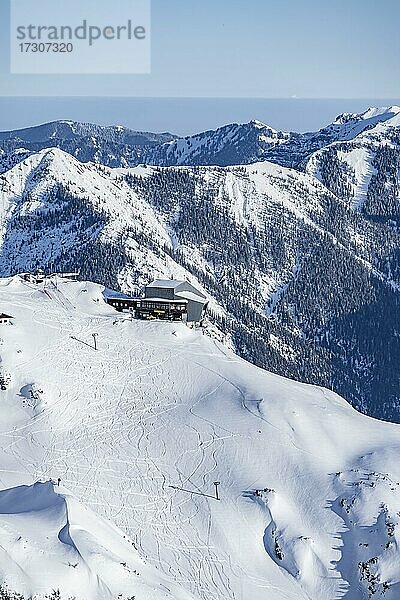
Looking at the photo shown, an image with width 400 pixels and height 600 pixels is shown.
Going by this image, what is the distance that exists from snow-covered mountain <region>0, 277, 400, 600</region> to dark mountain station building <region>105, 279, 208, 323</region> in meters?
16.3

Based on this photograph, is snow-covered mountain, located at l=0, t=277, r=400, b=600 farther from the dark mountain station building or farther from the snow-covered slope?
the dark mountain station building

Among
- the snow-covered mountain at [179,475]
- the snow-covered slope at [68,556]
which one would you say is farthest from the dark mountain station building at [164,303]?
the snow-covered slope at [68,556]

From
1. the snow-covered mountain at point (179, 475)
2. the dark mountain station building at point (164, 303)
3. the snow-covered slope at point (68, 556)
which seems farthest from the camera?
the dark mountain station building at point (164, 303)

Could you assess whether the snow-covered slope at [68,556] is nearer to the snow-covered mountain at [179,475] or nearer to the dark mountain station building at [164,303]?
the snow-covered mountain at [179,475]

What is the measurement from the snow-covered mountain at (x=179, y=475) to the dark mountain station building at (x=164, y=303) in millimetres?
16335

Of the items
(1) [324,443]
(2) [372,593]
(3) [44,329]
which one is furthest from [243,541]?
(3) [44,329]

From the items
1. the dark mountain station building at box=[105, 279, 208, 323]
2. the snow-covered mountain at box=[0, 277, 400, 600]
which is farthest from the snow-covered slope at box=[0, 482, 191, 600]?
the dark mountain station building at box=[105, 279, 208, 323]

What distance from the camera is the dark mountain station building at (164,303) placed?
4422 inches

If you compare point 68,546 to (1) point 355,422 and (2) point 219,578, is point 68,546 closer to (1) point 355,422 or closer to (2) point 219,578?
(2) point 219,578

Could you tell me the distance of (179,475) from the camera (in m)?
68.2

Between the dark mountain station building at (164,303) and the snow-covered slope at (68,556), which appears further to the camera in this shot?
the dark mountain station building at (164,303)

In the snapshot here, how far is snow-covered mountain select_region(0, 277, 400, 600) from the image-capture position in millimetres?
53094

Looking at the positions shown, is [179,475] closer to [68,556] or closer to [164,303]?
[68,556]

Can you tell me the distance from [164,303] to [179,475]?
48.8m
